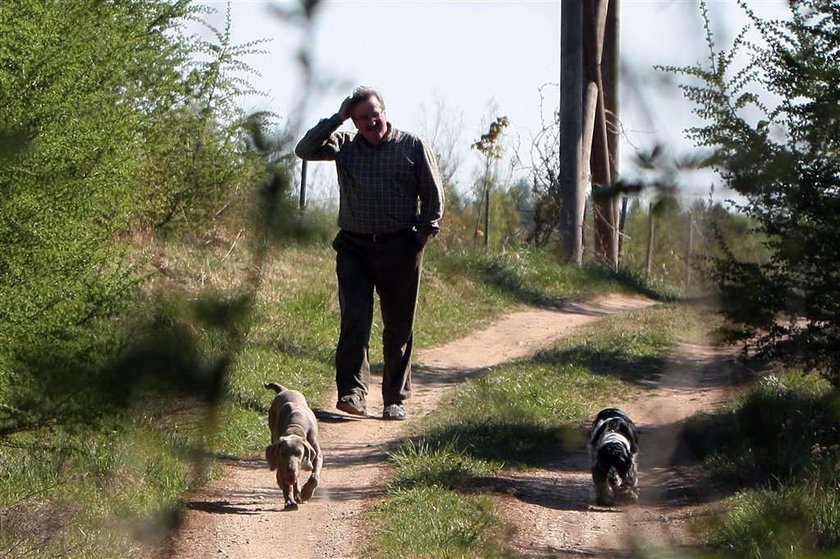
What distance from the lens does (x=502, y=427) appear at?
7895 millimetres

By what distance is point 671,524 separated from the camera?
240 centimetres

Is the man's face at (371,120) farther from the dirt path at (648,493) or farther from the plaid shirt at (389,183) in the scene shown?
the dirt path at (648,493)

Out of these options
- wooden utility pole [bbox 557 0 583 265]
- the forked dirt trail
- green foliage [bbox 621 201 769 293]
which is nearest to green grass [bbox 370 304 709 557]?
the forked dirt trail

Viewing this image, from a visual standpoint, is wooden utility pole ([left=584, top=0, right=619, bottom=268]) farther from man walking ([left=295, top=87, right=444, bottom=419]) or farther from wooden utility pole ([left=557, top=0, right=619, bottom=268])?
man walking ([left=295, top=87, right=444, bottom=419])

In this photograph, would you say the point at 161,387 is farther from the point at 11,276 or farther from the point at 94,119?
the point at 94,119

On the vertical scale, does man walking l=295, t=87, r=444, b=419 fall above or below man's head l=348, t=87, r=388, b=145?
below

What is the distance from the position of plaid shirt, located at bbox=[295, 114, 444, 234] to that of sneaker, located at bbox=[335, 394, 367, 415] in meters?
1.13

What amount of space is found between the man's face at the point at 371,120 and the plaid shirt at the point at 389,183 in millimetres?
71

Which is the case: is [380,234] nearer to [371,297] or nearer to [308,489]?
[371,297]

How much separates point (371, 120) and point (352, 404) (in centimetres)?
190

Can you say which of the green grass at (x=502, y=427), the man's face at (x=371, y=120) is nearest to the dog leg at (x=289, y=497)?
the green grass at (x=502, y=427)

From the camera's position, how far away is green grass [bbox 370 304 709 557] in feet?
18.8

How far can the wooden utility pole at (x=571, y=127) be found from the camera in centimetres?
228

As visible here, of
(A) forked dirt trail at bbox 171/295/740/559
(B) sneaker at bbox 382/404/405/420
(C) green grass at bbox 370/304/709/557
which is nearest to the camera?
(A) forked dirt trail at bbox 171/295/740/559
